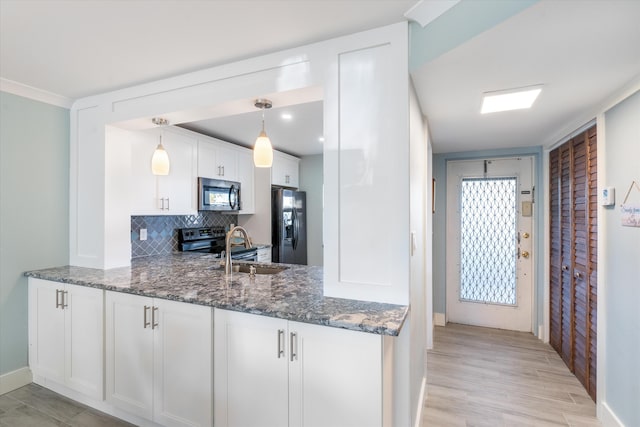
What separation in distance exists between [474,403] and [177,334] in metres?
2.18

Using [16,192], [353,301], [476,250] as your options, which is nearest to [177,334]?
[353,301]

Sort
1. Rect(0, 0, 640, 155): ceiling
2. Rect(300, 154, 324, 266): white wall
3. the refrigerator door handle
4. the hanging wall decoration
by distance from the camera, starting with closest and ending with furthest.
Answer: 1. Rect(0, 0, 640, 155): ceiling
2. the hanging wall decoration
3. the refrigerator door handle
4. Rect(300, 154, 324, 266): white wall

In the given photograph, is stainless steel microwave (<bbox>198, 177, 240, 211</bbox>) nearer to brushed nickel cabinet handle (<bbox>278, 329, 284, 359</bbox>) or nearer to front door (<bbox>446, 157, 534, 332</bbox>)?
brushed nickel cabinet handle (<bbox>278, 329, 284, 359</bbox>)

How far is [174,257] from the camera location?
3301 mm

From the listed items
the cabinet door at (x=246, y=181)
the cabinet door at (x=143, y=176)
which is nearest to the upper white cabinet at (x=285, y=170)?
the cabinet door at (x=246, y=181)

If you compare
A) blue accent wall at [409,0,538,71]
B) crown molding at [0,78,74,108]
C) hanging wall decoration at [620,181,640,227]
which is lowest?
hanging wall decoration at [620,181,640,227]

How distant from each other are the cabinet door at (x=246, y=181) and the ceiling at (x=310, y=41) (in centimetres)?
193

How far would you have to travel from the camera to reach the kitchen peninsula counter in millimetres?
1444

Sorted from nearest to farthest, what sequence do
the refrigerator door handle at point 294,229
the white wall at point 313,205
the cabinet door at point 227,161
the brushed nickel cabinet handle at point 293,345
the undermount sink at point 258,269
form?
the brushed nickel cabinet handle at point 293,345
the undermount sink at point 258,269
the cabinet door at point 227,161
the refrigerator door handle at point 294,229
the white wall at point 313,205

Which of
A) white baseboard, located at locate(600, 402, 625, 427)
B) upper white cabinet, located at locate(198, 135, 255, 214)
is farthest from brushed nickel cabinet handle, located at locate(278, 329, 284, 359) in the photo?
upper white cabinet, located at locate(198, 135, 255, 214)

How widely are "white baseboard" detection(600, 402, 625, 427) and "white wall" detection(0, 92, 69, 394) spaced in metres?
4.31

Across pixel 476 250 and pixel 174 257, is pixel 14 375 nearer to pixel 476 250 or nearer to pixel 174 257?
pixel 174 257

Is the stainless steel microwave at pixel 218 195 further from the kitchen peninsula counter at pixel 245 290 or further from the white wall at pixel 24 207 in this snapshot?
the white wall at pixel 24 207

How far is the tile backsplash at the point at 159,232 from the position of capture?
3.27 meters
